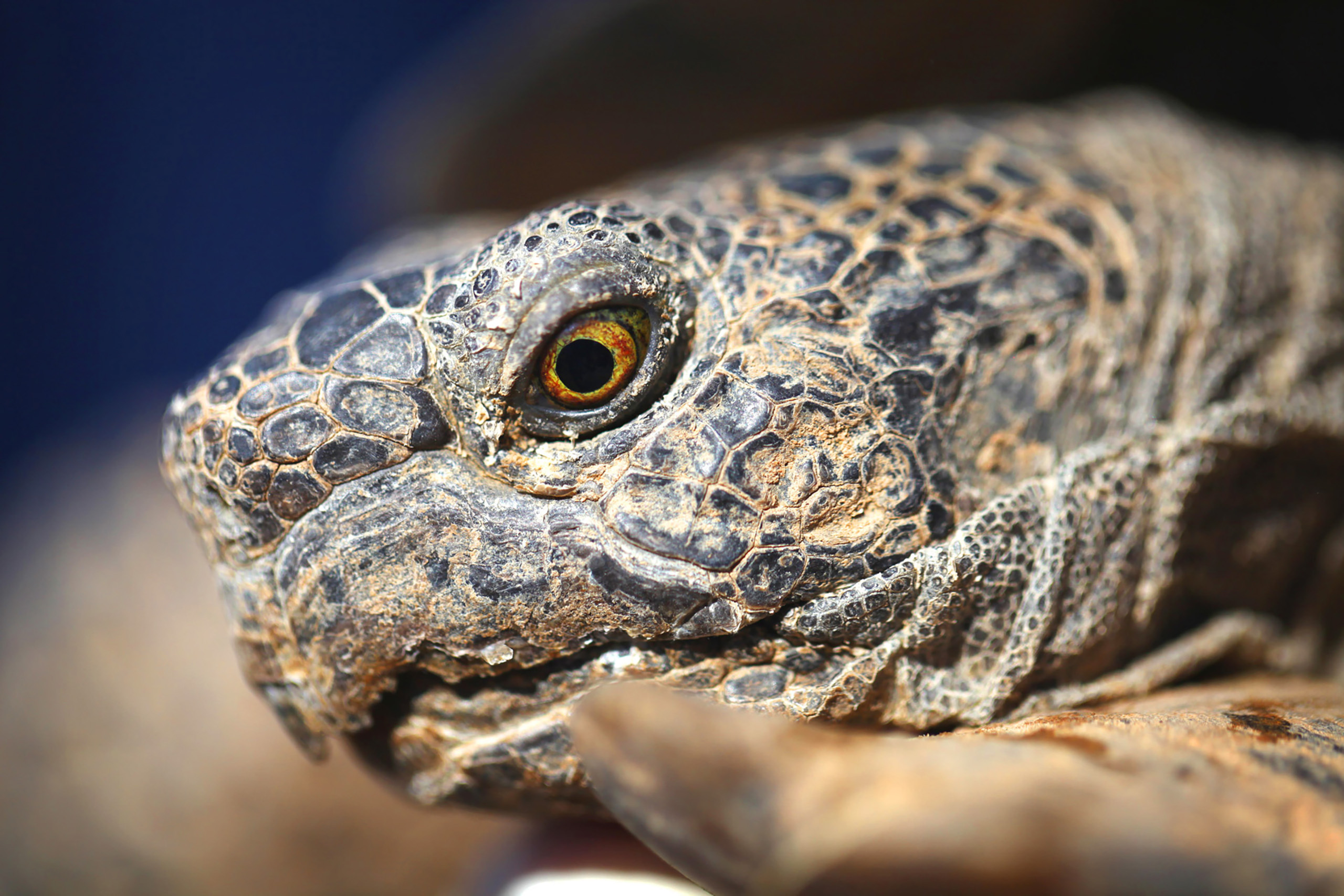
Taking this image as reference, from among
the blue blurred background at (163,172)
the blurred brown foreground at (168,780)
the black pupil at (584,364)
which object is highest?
the blue blurred background at (163,172)

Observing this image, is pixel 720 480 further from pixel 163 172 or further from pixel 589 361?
pixel 163 172

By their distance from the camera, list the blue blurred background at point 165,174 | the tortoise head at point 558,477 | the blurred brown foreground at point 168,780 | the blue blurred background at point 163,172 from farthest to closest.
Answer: the blue blurred background at point 165,174 < the blue blurred background at point 163,172 < the blurred brown foreground at point 168,780 < the tortoise head at point 558,477

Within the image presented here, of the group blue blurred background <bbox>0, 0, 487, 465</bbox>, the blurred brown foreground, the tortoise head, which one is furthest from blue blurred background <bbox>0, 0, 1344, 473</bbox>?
the tortoise head

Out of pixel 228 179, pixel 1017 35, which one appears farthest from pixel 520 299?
pixel 228 179

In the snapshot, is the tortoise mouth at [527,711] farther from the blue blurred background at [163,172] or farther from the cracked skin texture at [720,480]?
the blue blurred background at [163,172]

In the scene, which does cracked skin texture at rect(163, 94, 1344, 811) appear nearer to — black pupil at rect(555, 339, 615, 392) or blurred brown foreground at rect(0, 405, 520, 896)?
black pupil at rect(555, 339, 615, 392)

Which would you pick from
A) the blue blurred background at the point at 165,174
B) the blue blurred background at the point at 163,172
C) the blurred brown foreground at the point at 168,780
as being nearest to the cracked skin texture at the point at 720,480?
the blurred brown foreground at the point at 168,780

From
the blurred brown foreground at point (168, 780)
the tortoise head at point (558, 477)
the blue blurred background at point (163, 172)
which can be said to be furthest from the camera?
the blue blurred background at point (163, 172)

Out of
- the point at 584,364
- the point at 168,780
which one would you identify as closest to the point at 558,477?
the point at 584,364

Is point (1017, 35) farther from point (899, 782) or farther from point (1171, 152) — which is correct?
point (899, 782)
